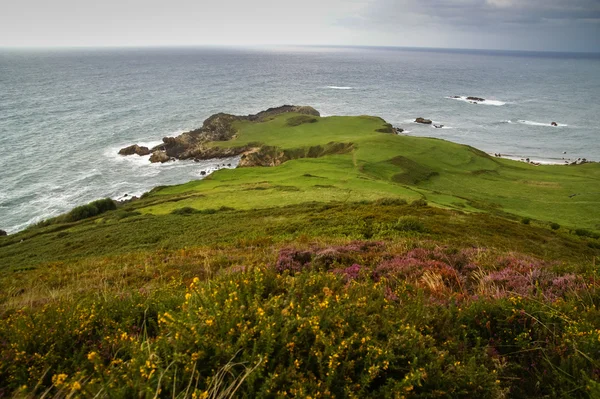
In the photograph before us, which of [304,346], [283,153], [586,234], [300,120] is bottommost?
[283,153]

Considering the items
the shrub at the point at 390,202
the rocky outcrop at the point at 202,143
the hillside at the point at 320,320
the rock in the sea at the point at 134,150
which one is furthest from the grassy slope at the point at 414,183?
the rock in the sea at the point at 134,150

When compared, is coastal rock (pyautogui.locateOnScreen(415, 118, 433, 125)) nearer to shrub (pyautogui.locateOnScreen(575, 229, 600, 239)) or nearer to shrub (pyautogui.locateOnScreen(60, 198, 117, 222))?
shrub (pyautogui.locateOnScreen(575, 229, 600, 239))

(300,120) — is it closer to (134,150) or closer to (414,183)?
(134,150)

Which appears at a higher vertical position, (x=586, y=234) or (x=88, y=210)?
(x=586, y=234)

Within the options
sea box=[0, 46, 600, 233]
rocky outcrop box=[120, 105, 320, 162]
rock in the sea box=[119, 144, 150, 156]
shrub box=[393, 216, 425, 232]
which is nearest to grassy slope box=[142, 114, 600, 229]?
shrub box=[393, 216, 425, 232]

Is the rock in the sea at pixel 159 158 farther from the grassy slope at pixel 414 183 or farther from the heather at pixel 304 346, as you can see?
the heather at pixel 304 346

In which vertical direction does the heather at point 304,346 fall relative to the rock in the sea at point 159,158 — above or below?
above

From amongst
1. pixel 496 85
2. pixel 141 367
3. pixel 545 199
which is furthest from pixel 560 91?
pixel 141 367

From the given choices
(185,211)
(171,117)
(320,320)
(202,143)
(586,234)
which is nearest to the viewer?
(320,320)

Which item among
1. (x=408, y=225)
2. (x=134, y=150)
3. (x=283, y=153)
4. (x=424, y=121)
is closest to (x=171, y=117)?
(x=134, y=150)

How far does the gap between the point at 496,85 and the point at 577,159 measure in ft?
438

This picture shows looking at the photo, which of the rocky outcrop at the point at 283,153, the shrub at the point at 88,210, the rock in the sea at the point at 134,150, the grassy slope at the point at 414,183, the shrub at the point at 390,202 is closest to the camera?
the shrub at the point at 390,202

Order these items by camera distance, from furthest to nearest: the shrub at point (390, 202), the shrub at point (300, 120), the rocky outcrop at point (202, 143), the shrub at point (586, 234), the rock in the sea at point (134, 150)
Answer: the shrub at point (300, 120), the rock in the sea at point (134, 150), the rocky outcrop at point (202, 143), the shrub at point (390, 202), the shrub at point (586, 234)

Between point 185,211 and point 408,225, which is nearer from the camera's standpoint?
point 408,225
